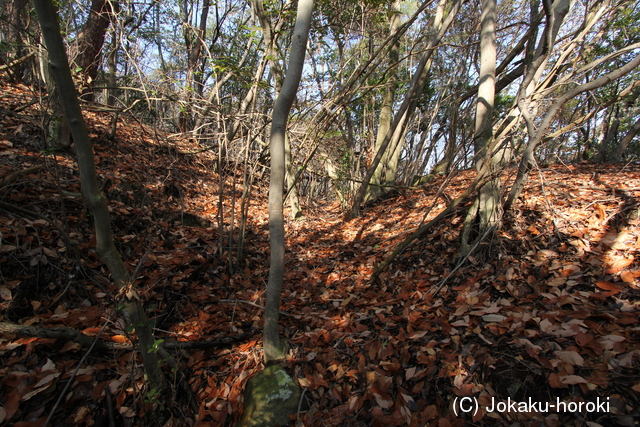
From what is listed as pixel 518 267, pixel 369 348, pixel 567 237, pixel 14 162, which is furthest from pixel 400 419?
pixel 14 162

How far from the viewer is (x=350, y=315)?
2.94m

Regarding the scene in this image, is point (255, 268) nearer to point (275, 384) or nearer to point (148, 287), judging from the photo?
point (148, 287)

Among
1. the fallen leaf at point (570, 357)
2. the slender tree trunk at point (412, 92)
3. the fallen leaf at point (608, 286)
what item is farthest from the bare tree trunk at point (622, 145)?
the fallen leaf at point (570, 357)

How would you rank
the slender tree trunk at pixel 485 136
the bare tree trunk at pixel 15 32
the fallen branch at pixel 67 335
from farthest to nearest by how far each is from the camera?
the bare tree trunk at pixel 15 32 < the slender tree trunk at pixel 485 136 < the fallen branch at pixel 67 335

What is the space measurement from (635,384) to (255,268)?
145 inches

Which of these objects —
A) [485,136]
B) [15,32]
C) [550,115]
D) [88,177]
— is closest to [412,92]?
[485,136]

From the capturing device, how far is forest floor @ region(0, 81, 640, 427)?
1.79 meters

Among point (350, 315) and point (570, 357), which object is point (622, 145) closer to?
point (570, 357)

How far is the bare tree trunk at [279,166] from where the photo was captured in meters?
1.94

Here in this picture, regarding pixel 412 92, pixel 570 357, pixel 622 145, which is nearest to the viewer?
pixel 570 357

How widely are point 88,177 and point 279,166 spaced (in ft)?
3.70

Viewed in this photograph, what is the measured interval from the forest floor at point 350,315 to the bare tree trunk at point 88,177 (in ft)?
0.98

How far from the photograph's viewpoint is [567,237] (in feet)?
8.98

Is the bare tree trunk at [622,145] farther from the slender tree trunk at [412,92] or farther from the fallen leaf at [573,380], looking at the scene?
the fallen leaf at [573,380]
